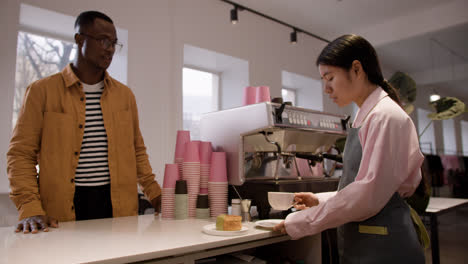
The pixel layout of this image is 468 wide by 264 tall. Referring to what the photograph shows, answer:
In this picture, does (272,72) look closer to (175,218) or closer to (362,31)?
(362,31)

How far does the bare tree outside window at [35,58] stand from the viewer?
3025mm

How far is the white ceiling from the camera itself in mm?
4367

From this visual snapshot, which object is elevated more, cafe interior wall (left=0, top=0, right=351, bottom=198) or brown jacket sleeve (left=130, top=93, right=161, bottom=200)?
cafe interior wall (left=0, top=0, right=351, bottom=198)

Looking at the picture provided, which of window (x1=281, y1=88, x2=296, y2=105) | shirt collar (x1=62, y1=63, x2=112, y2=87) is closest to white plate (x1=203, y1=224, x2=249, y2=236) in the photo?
shirt collar (x1=62, y1=63, x2=112, y2=87)

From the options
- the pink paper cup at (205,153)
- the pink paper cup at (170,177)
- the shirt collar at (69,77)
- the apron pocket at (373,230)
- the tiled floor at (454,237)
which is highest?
the shirt collar at (69,77)

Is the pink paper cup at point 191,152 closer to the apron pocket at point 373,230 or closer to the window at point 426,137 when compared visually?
the apron pocket at point 373,230

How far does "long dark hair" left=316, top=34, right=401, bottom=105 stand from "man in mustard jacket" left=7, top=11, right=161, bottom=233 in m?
1.08

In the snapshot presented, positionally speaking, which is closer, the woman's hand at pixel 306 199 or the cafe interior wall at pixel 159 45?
the woman's hand at pixel 306 199

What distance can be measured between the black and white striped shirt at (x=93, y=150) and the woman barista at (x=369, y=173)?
931mm

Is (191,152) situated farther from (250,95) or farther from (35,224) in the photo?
(35,224)

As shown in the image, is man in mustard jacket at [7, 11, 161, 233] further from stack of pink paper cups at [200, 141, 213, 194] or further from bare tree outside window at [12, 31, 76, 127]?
bare tree outside window at [12, 31, 76, 127]

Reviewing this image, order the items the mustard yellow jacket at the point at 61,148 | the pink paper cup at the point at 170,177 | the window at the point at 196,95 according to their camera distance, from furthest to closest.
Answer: the window at the point at 196,95
the pink paper cup at the point at 170,177
the mustard yellow jacket at the point at 61,148

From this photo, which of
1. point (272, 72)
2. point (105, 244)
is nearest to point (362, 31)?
point (272, 72)

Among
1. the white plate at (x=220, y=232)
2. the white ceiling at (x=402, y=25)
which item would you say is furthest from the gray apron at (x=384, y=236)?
the white ceiling at (x=402, y=25)
